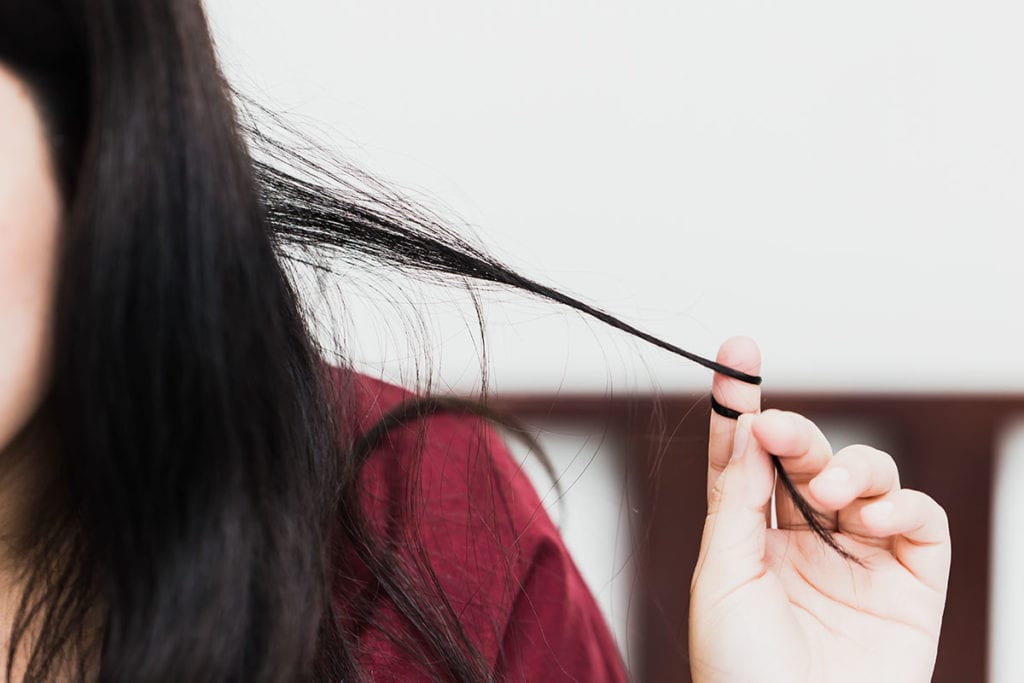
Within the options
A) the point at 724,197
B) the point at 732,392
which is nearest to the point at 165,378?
the point at 732,392

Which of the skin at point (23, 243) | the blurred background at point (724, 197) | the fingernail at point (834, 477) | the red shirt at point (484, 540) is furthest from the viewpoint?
the blurred background at point (724, 197)

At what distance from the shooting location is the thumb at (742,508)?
1.90 ft

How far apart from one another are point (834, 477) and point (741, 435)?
0.19 feet

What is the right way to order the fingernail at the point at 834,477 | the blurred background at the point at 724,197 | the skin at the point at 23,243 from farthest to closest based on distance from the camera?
the blurred background at the point at 724,197 < the fingernail at the point at 834,477 < the skin at the point at 23,243

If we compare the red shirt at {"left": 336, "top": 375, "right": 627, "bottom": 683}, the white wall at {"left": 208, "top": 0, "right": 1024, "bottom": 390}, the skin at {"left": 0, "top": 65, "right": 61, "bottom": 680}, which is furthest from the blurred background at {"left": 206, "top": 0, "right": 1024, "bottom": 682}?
the skin at {"left": 0, "top": 65, "right": 61, "bottom": 680}

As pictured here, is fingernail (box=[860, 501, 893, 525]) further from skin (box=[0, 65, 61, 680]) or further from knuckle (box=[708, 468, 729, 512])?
skin (box=[0, 65, 61, 680])

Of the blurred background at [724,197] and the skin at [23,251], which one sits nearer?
the skin at [23,251]

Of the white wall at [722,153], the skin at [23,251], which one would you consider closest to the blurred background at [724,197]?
the white wall at [722,153]

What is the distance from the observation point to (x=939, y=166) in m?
1.17

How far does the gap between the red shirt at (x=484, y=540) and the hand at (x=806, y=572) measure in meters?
0.16

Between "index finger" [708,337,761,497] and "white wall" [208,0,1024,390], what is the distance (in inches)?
20.6

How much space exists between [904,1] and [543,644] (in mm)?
870

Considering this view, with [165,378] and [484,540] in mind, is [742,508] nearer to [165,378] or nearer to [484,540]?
[484,540]

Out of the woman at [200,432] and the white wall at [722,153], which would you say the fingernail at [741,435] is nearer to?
the woman at [200,432]
